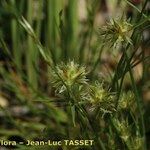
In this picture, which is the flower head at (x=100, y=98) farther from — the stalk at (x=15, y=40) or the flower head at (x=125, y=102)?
the stalk at (x=15, y=40)

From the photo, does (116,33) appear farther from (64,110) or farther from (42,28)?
(42,28)

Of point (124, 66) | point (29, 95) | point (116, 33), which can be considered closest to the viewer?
point (116, 33)

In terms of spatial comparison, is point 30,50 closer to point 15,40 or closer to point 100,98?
point 15,40

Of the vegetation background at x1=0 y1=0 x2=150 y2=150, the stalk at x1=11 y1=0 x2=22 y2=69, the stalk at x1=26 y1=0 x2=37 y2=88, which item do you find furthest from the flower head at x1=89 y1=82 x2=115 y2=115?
the stalk at x1=11 y1=0 x2=22 y2=69

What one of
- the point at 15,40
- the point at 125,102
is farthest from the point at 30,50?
the point at 125,102

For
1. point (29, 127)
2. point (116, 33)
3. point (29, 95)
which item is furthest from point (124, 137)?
point (29, 95)

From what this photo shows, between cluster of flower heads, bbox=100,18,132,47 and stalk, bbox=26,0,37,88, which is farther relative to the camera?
stalk, bbox=26,0,37,88

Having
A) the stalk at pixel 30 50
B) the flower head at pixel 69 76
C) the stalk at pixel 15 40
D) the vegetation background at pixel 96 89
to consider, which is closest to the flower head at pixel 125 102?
the vegetation background at pixel 96 89

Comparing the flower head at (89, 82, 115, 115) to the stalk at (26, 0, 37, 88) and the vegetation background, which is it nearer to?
the vegetation background

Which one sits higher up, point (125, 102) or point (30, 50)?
point (30, 50)
